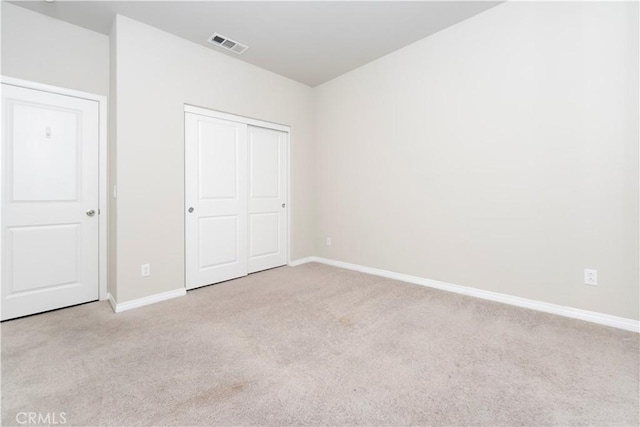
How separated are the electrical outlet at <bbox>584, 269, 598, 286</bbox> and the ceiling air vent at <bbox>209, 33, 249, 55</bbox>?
13.1ft

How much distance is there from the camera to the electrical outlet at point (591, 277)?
222cm

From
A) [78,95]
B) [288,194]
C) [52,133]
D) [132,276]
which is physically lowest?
[132,276]

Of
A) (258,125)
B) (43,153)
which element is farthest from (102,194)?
(258,125)

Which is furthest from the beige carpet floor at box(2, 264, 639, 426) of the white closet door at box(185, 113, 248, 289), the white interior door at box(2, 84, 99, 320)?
the white closet door at box(185, 113, 248, 289)

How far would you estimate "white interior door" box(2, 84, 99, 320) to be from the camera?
2395 millimetres

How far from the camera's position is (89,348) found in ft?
6.26

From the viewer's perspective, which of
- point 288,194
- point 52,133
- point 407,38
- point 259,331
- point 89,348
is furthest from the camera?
point 288,194

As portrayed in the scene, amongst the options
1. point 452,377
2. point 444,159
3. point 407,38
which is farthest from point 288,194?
point 452,377

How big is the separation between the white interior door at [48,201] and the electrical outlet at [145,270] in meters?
0.56

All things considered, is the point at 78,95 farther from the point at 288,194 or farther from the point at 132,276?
the point at 288,194

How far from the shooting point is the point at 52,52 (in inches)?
101

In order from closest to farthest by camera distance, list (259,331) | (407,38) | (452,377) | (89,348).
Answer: (452,377)
(89,348)
(259,331)
(407,38)

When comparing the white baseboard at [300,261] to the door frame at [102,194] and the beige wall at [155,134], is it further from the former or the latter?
the door frame at [102,194]

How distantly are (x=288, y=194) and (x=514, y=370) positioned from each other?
327 centimetres
